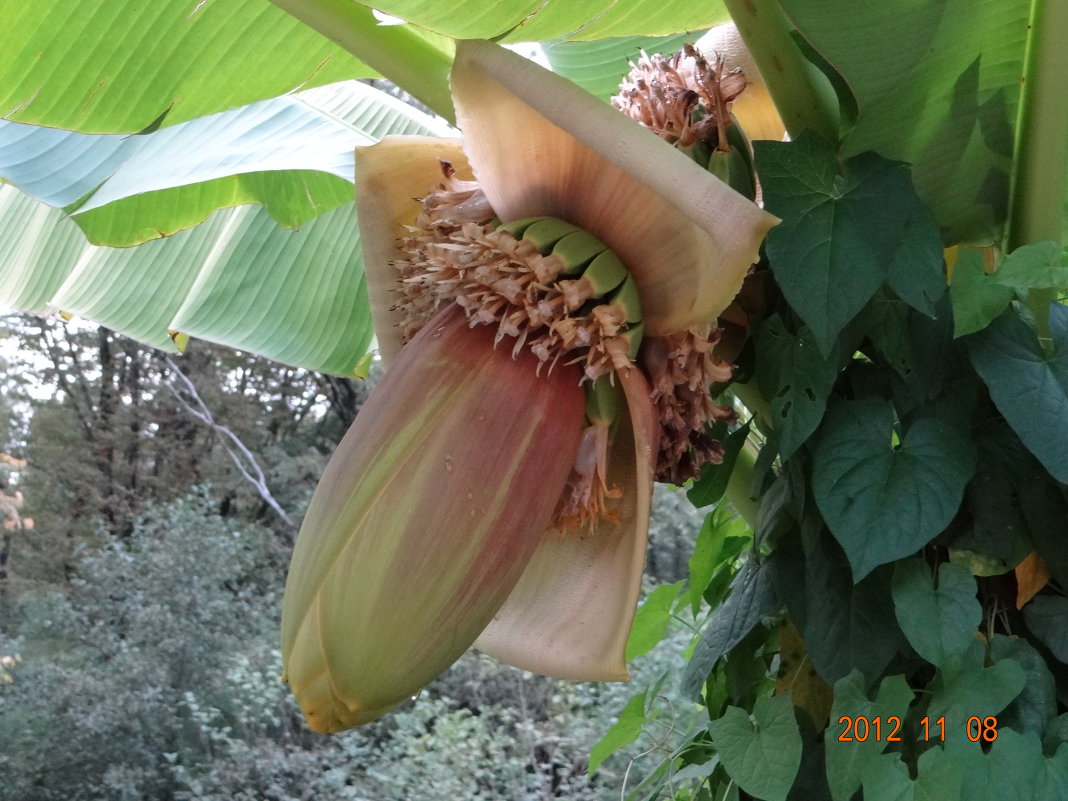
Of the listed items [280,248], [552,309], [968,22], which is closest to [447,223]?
[552,309]

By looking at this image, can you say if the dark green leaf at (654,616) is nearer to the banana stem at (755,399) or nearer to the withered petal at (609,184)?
the banana stem at (755,399)

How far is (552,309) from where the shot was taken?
353mm

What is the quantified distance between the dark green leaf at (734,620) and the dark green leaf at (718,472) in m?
0.04

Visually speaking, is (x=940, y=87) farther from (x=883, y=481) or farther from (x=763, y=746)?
(x=763, y=746)

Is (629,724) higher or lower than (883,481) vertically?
lower

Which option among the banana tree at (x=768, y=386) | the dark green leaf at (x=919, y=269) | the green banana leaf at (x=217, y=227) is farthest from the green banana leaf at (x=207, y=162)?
the dark green leaf at (x=919, y=269)

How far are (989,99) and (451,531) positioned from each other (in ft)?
1.05

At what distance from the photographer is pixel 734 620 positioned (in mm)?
462

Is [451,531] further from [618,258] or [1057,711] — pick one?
[1057,711]

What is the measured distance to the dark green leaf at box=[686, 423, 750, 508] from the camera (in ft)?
1.60

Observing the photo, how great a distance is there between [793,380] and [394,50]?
260 mm

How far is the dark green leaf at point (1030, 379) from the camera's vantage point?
360mm

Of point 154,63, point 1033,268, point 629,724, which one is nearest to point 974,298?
point 1033,268

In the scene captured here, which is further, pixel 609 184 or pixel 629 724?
pixel 629 724
